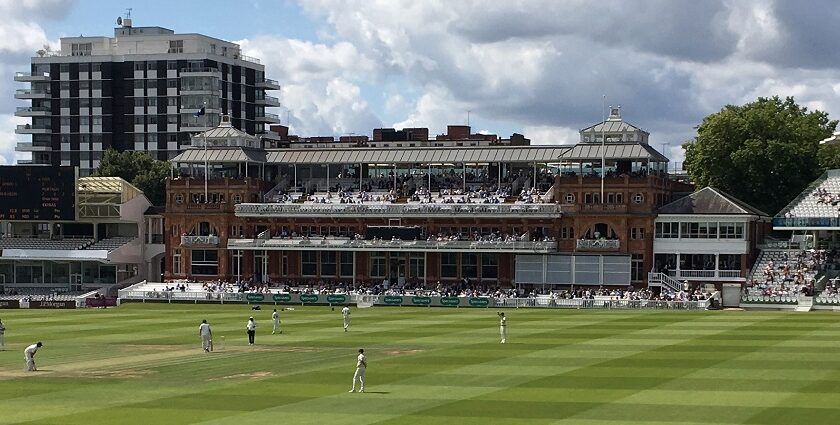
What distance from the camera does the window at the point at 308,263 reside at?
311ft

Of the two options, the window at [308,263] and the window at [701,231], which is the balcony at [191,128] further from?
the window at [701,231]

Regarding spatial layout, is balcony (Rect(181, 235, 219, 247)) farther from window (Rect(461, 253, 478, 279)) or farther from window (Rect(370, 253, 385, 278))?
window (Rect(461, 253, 478, 279))

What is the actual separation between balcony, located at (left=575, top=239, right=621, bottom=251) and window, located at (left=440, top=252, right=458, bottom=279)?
8888mm

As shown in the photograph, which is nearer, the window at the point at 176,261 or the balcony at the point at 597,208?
the balcony at the point at 597,208

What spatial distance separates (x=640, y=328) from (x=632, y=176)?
30420 mm

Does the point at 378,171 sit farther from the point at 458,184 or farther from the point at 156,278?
the point at 156,278

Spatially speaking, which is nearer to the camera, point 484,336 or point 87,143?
point 484,336

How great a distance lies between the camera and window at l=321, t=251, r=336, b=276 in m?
94.4

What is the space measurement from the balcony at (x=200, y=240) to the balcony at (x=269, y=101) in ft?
172

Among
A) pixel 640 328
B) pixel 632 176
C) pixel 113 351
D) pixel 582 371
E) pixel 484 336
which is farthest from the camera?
pixel 632 176

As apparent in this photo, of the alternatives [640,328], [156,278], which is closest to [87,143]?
[156,278]

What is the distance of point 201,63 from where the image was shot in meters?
138

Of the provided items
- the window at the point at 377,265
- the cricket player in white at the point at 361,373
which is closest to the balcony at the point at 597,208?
the window at the point at 377,265

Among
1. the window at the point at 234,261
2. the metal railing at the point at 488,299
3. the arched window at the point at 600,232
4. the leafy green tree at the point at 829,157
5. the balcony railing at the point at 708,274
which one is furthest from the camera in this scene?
the window at the point at 234,261
